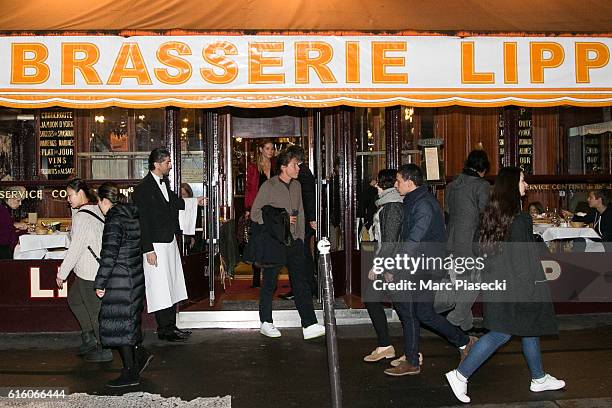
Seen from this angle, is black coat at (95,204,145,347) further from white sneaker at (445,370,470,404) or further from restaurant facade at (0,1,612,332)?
white sneaker at (445,370,470,404)

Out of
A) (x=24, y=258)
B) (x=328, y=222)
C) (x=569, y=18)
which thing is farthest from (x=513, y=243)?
(x=24, y=258)

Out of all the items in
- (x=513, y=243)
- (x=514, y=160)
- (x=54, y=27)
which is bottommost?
(x=513, y=243)

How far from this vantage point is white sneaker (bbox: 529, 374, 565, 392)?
6.55m

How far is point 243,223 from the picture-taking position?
11641 mm

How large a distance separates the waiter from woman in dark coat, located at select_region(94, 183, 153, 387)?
1.25 m

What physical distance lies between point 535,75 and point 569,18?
0.93m

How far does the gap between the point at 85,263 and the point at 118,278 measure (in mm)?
1117

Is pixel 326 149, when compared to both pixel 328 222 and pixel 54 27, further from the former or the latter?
pixel 54 27

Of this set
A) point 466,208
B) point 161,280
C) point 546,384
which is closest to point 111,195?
point 161,280

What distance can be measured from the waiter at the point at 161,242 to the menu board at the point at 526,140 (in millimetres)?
5518

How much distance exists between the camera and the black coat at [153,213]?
8367 mm

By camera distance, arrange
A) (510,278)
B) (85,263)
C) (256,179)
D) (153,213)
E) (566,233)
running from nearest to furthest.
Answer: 1. (510,278)
2. (85,263)
3. (153,213)
4. (566,233)
5. (256,179)

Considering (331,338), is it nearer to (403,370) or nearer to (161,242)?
(403,370)

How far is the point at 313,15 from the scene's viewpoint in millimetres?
8461
